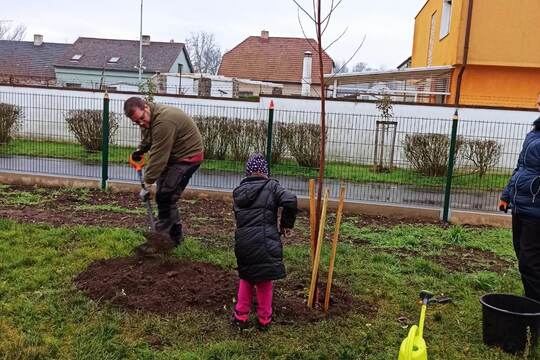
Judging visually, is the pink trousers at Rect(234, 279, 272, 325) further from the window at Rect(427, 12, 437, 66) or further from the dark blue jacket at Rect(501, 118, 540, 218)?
the window at Rect(427, 12, 437, 66)

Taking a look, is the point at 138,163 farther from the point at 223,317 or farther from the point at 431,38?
the point at 431,38

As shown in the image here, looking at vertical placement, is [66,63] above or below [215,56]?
below

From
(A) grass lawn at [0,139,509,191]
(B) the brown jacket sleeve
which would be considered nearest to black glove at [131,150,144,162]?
(B) the brown jacket sleeve

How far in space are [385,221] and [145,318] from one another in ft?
17.2

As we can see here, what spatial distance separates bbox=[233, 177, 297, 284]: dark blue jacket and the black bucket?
1586 millimetres

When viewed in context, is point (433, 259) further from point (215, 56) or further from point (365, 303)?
point (215, 56)

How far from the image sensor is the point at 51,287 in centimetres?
455

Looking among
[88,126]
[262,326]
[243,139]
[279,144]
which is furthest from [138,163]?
[88,126]

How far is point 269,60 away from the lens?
39750 mm

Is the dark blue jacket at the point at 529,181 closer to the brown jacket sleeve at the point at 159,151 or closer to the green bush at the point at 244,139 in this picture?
the brown jacket sleeve at the point at 159,151

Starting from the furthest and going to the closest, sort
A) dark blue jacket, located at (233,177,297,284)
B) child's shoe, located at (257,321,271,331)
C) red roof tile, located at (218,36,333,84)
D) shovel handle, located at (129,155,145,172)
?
red roof tile, located at (218,36,333,84) < shovel handle, located at (129,155,145,172) < child's shoe, located at (257,321,271,331) < dark blue jacket, located at (233,177,297,284)

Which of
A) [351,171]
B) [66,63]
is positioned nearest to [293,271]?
[351,171]

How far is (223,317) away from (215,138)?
787 cm

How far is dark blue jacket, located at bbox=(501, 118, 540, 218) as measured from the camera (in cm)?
395
